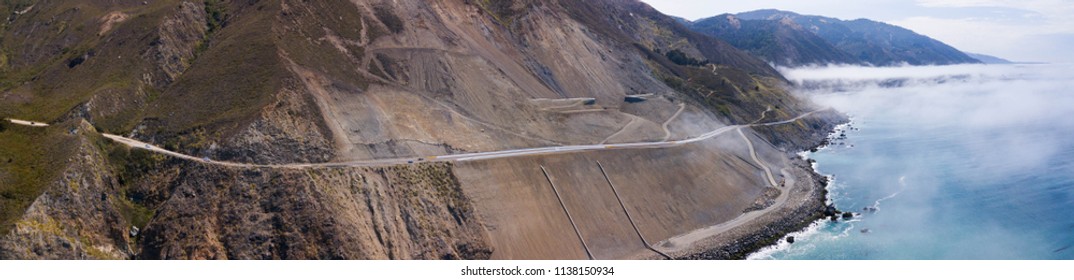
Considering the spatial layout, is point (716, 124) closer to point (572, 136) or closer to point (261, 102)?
point (572, 136)

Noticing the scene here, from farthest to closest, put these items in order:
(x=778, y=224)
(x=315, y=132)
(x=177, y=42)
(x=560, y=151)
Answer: (x=560, y=151) → (x=778, y=224) → (x=177, y=42) → (x=315, y=132)

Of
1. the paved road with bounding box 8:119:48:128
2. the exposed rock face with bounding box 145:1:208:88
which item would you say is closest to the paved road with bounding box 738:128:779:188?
Result: the exposed rock face with bounding box 145:1:208:88

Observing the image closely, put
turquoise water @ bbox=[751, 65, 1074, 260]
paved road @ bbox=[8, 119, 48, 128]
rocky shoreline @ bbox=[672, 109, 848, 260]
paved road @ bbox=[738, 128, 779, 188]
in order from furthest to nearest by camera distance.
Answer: paved road @ bbox=[738, 128, 779, 188]
turquoise water @ bbox=[751, 65, 1074, 260]
rocky shoreline @ bbox=[672, 109, 848, 260]
paved road @ bbox=[8, 119, 48, 128]

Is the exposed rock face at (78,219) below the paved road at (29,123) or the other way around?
below

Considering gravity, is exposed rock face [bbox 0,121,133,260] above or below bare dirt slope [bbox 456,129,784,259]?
above

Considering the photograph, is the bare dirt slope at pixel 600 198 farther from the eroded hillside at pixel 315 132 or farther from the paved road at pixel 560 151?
the paved road at pixel 560 151

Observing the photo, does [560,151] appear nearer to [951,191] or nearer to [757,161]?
[757,161]

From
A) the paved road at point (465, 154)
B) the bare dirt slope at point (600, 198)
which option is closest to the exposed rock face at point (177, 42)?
the paved road at point (465, 154)

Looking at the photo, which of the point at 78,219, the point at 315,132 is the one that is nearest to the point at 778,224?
the point at 315,132

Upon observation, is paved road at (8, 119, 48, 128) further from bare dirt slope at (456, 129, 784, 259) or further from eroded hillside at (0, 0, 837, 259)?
bare dirt slope at (456, 129, 784, 259)

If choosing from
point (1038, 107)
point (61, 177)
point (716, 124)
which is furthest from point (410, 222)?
point (1038, 107)
